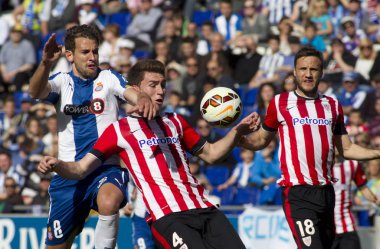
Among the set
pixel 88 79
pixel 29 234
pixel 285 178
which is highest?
pixel 88 79

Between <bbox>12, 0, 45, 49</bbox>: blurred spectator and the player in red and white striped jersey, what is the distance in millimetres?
11803

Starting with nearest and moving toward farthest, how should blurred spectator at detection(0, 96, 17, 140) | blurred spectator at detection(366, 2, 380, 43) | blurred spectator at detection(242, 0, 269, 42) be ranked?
blurred spectator at detection(366, 2, 380, 43) < blurred spectator at detection(0, 96, 17, 140) < blurred spectator at detection(242, 0, 269, 42)

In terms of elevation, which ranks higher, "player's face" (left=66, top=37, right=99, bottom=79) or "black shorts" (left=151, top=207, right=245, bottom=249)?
"player's face" (left=66, top=37, right=99, bottom=79)

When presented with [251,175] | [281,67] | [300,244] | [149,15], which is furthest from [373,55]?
[300,244]

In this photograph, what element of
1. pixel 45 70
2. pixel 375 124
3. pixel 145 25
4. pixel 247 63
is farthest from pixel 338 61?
pixel 45 70

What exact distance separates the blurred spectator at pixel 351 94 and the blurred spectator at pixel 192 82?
2.63m

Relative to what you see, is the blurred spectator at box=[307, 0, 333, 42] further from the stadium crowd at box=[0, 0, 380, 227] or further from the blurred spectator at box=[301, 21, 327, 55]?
the blurred spectator at box=[301, 21, 327, 55]

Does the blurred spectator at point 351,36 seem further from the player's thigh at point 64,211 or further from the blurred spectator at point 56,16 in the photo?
the player's thigh at point 64,211

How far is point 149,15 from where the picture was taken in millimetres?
19297

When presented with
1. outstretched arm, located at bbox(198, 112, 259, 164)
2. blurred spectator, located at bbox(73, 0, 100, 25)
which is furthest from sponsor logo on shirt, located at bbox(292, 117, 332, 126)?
blurred spectator, located at bbox(73, 0, 100, 25)

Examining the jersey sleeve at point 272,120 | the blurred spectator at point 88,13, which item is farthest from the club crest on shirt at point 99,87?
the blurred spectator at point 88,13

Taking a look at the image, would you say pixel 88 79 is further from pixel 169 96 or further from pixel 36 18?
pixel 36 18

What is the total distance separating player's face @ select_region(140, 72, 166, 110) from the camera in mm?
7508

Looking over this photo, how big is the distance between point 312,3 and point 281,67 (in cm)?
195
